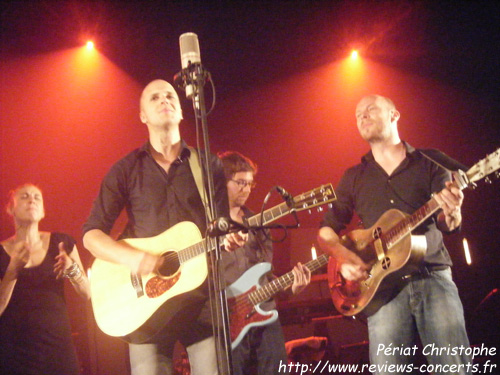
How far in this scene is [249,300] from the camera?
3900mm

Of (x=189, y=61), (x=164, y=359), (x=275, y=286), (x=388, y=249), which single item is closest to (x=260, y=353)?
(x=275, y=286)

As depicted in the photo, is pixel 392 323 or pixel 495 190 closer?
pixel 392 323

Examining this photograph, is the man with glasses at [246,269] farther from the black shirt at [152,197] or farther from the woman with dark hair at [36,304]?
the woman with dark hair at [36,304]

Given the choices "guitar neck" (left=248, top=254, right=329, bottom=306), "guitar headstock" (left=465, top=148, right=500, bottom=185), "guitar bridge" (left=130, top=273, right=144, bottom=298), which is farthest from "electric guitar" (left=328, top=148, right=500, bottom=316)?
"guitar bridge" (left=130, top=273, right=144, bottom=298)

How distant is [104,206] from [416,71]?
5.79m

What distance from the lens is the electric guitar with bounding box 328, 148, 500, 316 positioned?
3086mm

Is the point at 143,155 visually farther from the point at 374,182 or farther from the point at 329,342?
the point at 329,342

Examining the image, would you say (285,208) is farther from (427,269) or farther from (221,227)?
(427,269)

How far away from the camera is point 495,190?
6855 mm

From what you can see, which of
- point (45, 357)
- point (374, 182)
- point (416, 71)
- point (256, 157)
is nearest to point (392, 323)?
point (374, 182)

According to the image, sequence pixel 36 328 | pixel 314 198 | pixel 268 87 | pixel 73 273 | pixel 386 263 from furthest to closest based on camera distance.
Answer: pixel 268 87 < pixel 73 273 < pixel 36 328 < pixel 386 263 < pixel 314 198

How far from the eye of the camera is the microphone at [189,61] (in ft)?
7.29

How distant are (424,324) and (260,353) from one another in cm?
135

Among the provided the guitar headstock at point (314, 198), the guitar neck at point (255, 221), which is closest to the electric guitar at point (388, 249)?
the guitar headstock at point (314, 198)
